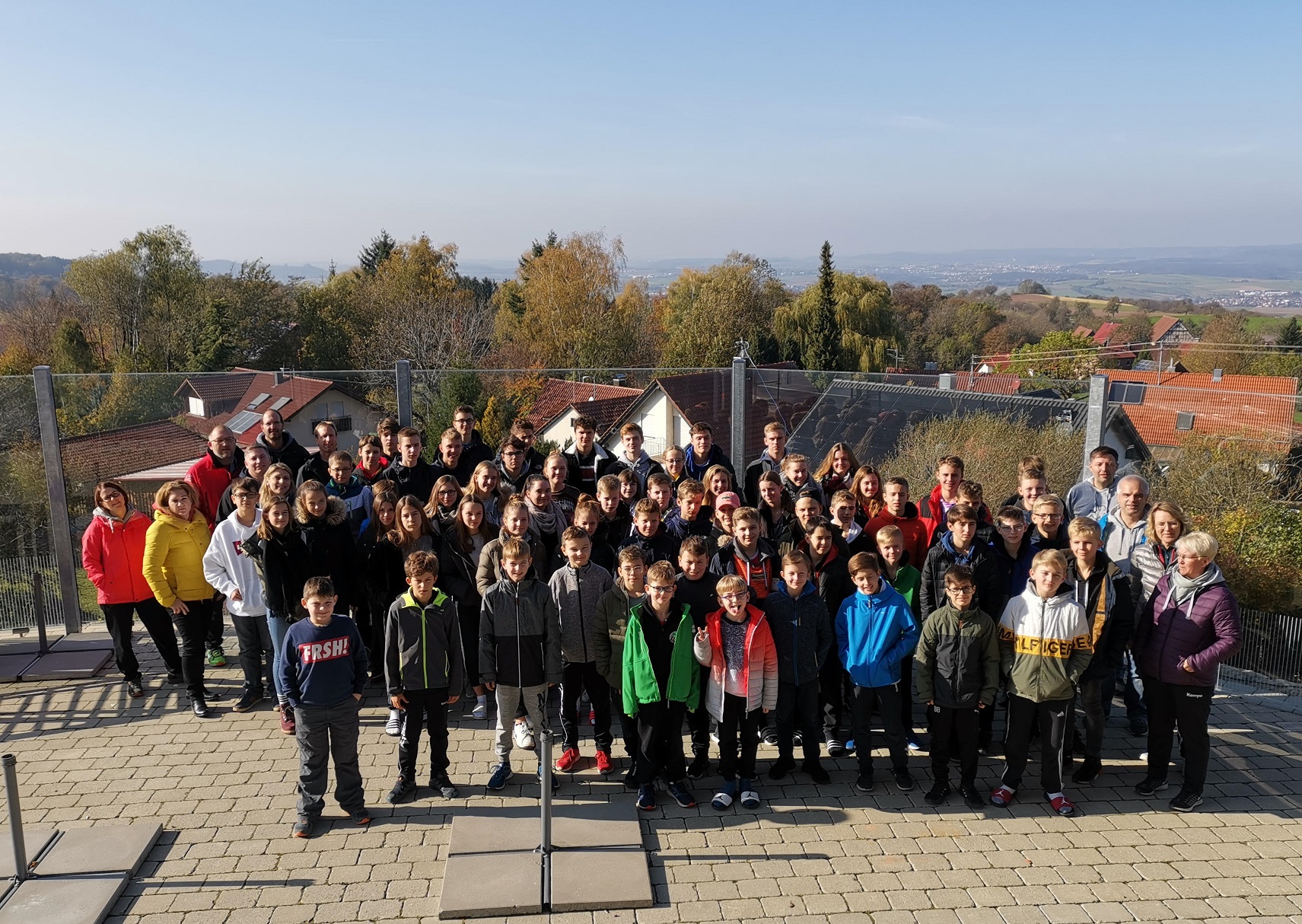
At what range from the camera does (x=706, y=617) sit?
17.0 feet

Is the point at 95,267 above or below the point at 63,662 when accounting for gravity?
above

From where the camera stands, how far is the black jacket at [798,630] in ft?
17.1

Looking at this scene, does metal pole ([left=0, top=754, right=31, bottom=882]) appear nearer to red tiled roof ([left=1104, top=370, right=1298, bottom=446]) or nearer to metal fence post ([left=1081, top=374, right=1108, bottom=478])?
metal fence post ([left=1081, top=374, right=1108, bottom=478])

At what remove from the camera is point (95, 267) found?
43.4 m

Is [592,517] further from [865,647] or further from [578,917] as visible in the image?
[578,917]

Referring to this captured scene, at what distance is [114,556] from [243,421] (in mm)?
1847

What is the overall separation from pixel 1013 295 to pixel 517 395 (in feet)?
477

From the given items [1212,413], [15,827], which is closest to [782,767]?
[15,827]

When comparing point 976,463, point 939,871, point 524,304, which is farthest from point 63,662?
point 524,304

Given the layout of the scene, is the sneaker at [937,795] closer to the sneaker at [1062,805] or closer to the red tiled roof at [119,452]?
the sneaker at [1062,805]

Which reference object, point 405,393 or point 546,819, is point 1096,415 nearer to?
point 546,819

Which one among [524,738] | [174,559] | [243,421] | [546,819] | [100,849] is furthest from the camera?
[243,421]

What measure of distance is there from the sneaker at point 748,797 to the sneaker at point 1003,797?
1.36 meters

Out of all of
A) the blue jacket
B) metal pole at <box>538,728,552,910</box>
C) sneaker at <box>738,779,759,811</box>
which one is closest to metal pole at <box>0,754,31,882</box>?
metal pole at <box>538,728,552,910</box>
